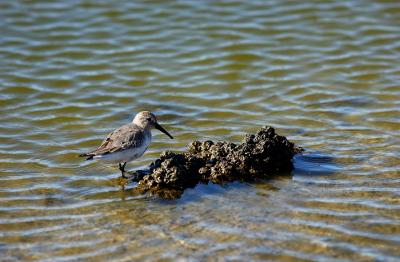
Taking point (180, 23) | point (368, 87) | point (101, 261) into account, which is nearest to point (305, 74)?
point (368, 87)

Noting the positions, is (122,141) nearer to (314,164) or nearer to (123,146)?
(123,146)

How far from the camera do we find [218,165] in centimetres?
896

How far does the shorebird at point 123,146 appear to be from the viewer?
29.4ft

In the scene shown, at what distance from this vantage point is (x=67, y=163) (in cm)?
986

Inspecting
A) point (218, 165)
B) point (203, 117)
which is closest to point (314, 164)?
point (218, 165)

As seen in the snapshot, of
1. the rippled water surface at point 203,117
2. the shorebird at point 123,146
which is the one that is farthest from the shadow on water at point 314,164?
the shorebird at point 123,146

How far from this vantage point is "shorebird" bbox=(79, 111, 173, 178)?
895cm

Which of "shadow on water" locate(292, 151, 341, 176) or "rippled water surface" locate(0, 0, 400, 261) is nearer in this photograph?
"rippled water surface" locate(0, 0, 400, 261)

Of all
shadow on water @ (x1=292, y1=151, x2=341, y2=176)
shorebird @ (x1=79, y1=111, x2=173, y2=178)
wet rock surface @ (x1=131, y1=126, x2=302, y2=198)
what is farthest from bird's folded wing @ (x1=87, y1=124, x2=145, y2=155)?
shadow on water @ (x1=292, y1=151, x2=341, y2=176)

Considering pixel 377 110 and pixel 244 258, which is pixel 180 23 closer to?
pixel 377 110

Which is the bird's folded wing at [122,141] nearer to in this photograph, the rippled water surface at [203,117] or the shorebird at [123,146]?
the shorebird at [123,146]

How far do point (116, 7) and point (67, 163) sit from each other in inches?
269

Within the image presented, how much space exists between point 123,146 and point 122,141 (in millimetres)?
130

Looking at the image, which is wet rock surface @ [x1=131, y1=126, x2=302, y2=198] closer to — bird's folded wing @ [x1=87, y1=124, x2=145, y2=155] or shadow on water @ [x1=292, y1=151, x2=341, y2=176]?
shadow on water @ [x1=292, y1=151, x2=341, y2=176]
